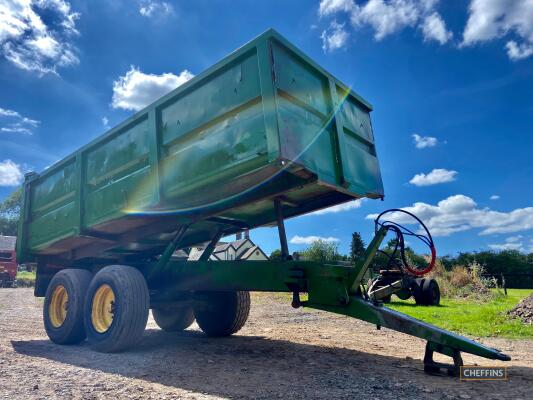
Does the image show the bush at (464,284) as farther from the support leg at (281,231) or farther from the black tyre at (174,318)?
the support leg at (281,231)

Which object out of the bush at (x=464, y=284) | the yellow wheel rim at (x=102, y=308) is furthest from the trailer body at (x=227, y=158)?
the bush at (x=464, y=284)

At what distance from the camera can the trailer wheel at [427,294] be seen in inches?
450

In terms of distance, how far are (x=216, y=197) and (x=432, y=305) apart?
922cm

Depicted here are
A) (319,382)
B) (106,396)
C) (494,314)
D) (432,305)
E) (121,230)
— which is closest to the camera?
(106,396)

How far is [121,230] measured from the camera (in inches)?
222

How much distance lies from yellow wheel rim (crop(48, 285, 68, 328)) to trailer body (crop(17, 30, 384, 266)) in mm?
732

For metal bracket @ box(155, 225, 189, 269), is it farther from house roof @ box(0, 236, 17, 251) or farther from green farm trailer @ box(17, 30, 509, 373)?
house roof @ box(0, 236, 17, 251)

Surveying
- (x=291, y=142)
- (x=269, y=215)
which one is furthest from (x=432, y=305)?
(x=291, y=142)

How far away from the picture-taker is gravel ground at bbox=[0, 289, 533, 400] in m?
3.14

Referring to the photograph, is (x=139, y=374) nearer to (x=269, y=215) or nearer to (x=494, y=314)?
(x=269, y=215)

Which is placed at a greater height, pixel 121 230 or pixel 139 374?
pixel 121 230

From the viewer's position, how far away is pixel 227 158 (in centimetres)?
385

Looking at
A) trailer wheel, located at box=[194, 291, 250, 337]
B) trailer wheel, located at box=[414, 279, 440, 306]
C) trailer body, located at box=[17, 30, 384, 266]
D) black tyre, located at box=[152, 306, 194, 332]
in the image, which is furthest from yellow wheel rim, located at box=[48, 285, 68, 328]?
trailer wheel, located at box=[414, 279, 440, 306]

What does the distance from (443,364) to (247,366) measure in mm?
1805
